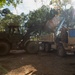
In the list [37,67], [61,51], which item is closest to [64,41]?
[61,51]

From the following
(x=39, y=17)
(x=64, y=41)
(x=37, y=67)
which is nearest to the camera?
(x=37, y=67)

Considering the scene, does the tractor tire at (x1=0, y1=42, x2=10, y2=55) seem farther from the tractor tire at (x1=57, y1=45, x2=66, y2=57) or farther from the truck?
the tractor tire at (x1=57, y1=45, x2=66, y2=57)

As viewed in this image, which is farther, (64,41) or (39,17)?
(39,17)

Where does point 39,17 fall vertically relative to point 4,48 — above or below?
above

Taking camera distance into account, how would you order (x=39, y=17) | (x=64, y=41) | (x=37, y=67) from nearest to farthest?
(x=37, y=67), (x=64, y=41), (x=39, y=17)

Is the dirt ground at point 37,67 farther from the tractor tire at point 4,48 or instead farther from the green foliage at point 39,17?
the green foliage at point 39,17

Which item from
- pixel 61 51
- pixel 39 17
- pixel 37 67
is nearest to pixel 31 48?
pixel 61 51

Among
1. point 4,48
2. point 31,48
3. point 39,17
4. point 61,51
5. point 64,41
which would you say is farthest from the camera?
point 39,17

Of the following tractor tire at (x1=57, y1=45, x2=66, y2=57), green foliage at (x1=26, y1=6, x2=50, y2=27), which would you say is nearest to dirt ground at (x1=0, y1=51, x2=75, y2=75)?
tractor tire at (x1=57, y1=45, x2=66, y2=57)

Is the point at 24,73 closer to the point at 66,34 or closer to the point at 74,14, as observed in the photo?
the point at 66,34

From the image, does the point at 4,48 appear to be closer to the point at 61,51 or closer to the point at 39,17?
the point at 61,51

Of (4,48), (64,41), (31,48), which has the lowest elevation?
(31,48)

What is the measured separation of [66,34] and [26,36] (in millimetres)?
4440

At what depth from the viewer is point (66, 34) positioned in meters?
16.5
